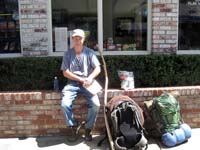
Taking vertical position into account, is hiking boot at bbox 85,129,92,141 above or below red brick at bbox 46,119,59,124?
below

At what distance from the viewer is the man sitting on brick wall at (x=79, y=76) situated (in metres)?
5.19

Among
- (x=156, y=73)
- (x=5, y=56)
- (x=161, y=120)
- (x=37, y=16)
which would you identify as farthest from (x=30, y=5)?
(x=161, y=120)

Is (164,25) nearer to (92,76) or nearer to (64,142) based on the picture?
(92,76)

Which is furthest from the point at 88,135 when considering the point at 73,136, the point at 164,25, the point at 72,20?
the point at 164,25

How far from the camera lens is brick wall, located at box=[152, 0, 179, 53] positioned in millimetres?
5953

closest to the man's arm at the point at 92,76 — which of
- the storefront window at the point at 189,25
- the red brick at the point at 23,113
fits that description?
the red brick at the point at 23,113

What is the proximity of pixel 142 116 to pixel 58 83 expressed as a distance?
1402 mm

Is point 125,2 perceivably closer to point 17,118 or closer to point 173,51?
point 173,51

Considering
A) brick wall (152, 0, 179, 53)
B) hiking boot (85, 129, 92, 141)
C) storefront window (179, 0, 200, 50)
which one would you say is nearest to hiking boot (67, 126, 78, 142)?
hiking boot (85, 129, 92, 141)

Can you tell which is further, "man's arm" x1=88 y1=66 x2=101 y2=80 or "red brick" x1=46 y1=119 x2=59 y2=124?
"red brick" x1=46 y1=119 x2=59 y2=124

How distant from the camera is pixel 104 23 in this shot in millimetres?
6125

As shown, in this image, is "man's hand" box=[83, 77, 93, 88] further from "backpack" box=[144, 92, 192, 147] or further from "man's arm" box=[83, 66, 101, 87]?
"backpack" box=[144, 92, 192, 147]

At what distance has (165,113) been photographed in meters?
5.14

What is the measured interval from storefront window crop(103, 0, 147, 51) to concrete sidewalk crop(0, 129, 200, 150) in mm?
Result: 1639
